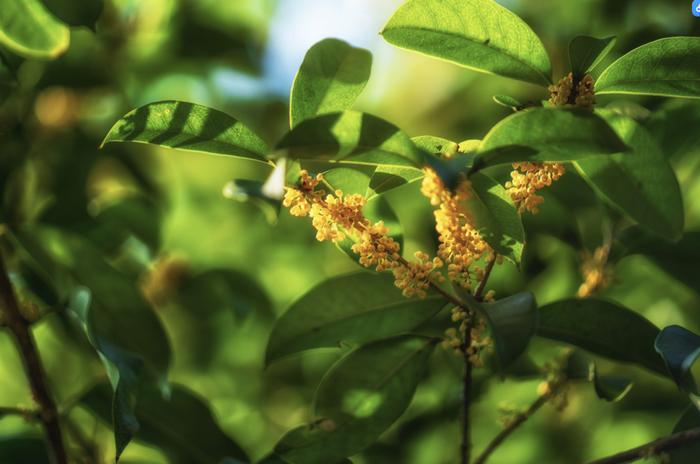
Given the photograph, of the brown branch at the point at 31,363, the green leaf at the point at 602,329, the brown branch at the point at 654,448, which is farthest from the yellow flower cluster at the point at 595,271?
the brown branch at the point at 31,363

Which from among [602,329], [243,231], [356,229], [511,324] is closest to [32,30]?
[356,229]

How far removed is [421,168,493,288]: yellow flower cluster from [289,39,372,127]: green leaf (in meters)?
0.16

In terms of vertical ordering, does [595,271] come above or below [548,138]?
below

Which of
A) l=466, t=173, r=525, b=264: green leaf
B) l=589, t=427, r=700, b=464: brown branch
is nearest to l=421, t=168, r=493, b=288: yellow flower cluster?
l=466, t=173, r=525, b=264: green leaf

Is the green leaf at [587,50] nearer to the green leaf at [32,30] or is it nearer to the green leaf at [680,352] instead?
the green leaf at [680,352]

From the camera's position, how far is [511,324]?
34.2 inches

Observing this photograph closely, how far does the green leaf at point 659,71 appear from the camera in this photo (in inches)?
39.5

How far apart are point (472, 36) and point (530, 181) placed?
20cm

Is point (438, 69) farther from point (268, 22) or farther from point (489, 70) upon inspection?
point (489, 70)

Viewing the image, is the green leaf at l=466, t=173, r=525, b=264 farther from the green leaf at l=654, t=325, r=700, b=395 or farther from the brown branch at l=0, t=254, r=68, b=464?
the brown branch at l=0, t=254, r=68, b=464

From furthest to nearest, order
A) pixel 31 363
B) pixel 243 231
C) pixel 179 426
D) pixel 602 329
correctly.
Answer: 1. pixel 243 231
2. pixel 179 426
3. pixel 31 363
4. pixel 602 329

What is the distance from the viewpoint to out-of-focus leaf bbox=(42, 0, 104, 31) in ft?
3.67

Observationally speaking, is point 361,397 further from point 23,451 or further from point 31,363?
point 23,451

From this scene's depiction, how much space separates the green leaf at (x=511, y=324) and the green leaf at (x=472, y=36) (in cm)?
30
